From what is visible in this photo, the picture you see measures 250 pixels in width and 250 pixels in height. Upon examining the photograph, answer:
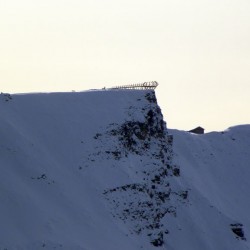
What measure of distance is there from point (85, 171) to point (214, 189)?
26.6 meters

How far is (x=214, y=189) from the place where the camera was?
8500cm

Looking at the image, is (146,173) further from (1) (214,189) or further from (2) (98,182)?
(1) (214,189)

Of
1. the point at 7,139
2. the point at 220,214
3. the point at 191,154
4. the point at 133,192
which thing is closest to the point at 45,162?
the point at 7,139

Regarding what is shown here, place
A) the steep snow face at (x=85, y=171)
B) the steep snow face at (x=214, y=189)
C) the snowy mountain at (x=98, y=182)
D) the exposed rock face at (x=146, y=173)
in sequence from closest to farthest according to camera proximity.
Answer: the steep snow face at (x=85, y=171) < the snowy mountain at (x=98, y=182) < the exposed rock face at (x=146, y=173) < the steep snow face at (x=214, y=189)

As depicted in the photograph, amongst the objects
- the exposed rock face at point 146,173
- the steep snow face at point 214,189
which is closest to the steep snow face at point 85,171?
the exposed rock face at point 146,173

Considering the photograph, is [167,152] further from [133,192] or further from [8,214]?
[8,214]

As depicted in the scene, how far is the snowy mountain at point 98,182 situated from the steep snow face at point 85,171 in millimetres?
90

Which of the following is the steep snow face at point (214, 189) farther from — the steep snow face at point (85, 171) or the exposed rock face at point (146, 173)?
the steep snow face at point (85, 171)

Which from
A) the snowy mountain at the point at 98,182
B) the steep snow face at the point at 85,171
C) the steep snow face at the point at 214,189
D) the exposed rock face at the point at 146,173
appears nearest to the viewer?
the steep snow face at the point at 85,171

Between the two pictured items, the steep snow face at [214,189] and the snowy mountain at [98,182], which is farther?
the steep snow face at [214,189]

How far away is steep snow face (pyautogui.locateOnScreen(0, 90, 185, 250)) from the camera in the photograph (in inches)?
2084

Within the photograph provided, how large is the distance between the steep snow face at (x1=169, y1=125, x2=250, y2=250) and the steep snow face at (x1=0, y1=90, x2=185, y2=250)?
275 cm

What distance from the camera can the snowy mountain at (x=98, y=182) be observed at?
5343 cm

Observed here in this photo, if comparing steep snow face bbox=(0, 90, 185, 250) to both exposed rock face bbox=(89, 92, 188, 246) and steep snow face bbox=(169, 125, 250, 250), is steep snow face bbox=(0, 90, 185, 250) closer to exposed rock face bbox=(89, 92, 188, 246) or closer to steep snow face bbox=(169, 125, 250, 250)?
exposed rock face bbox=(89, 92, 188, 246)
